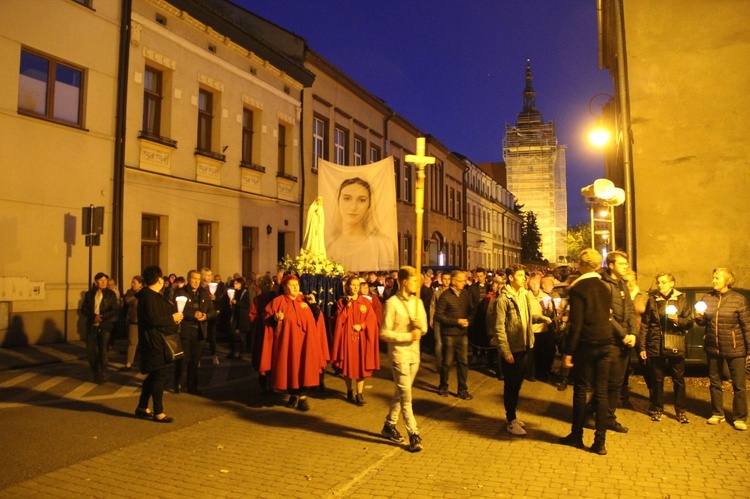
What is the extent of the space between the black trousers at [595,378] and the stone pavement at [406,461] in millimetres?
315

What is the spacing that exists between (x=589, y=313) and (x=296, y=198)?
18.9m

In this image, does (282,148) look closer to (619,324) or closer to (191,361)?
(191,361)

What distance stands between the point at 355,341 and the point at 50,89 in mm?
10158

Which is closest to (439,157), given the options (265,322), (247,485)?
(265,322)

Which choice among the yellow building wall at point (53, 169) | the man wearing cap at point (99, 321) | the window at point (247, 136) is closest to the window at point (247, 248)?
the window at point (247, 136)

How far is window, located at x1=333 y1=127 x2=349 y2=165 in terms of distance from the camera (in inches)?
1124

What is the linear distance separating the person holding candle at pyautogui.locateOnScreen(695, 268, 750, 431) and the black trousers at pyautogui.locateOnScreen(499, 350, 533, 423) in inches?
94.0

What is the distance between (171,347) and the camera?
7.91 metres

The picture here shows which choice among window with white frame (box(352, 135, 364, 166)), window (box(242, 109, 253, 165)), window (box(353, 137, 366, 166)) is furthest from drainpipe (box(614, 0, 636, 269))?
window (box(353, 137, 366, 166))

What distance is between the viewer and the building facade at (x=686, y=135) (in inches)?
521

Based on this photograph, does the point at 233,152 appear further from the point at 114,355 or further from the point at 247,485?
the point at 247,485

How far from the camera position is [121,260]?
16078mm

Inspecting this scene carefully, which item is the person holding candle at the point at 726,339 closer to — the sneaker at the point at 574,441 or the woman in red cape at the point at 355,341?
the sneaker at the point at 574,441

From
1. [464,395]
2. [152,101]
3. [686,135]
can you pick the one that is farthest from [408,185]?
[464,395]
